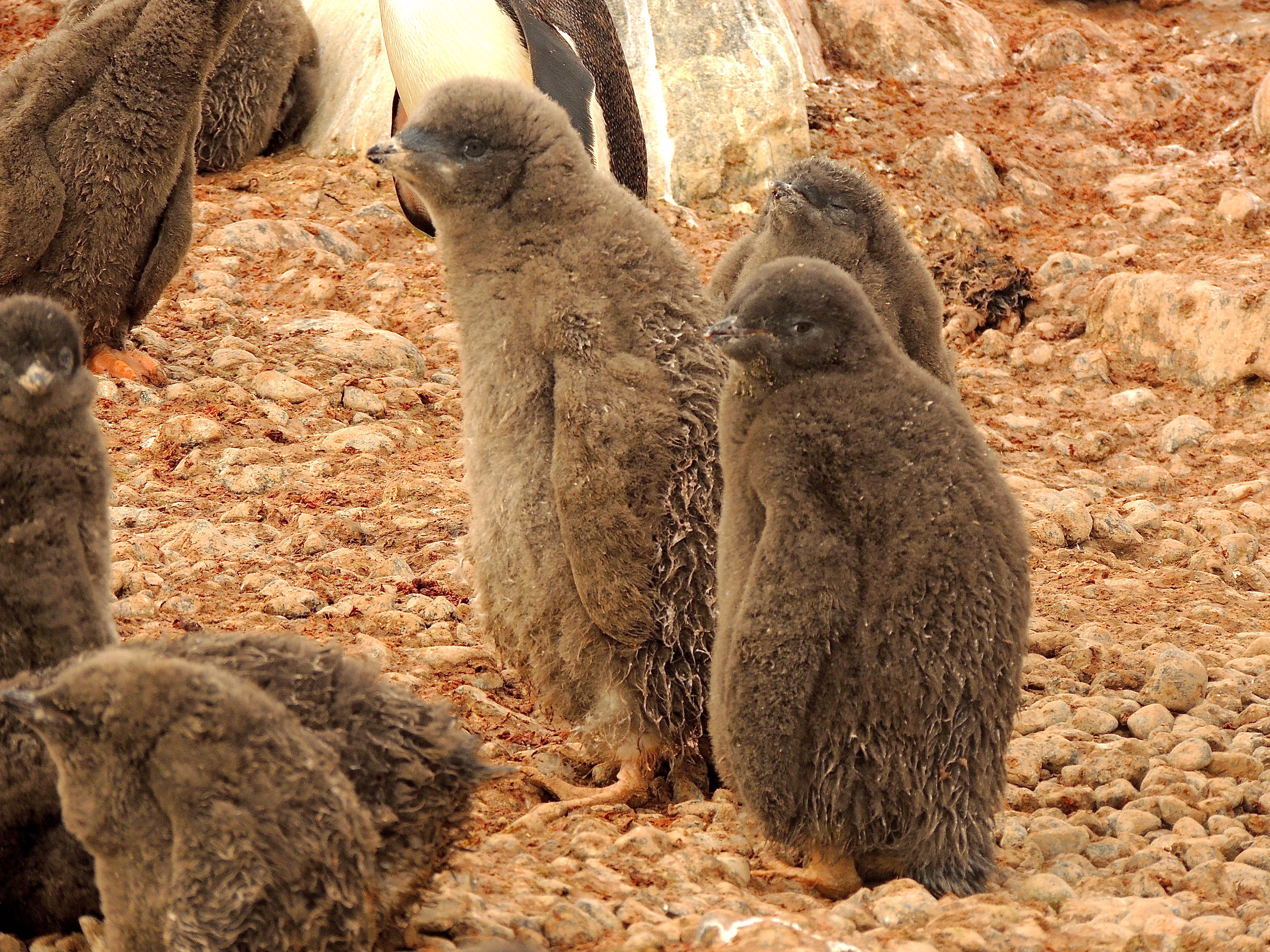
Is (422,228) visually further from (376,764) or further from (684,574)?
(376,764)

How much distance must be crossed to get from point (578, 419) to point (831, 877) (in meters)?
1.41

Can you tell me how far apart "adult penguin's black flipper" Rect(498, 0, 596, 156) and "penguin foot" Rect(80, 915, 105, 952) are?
17.1 feet

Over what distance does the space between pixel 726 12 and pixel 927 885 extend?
8.11 metres

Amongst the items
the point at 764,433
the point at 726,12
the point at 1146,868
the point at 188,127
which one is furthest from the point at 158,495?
the point at 726,12

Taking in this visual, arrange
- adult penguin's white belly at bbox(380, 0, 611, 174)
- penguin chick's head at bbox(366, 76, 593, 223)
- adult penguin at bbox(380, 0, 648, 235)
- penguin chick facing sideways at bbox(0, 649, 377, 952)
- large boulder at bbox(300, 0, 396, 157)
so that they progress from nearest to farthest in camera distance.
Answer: penguin chick facing sideways at bbox(0, 649, 377, 952), penguin chick's head at bbox(366, 76, 593, 223), adult penguin at bbox(380, 0, 648, 235), adult penguin's white belly at bbox(380, 0, 611, 174), large boulder at bbox(300, 0, 396, 157)

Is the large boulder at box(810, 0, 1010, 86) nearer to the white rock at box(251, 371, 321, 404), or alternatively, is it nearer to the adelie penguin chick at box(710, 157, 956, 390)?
the white rock at box(251, 371, 321, 404)

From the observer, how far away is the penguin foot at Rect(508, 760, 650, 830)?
426 cm

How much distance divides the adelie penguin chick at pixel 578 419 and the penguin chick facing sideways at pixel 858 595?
1.78 ft

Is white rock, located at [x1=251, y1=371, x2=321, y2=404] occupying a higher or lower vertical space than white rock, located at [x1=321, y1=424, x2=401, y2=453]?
higher

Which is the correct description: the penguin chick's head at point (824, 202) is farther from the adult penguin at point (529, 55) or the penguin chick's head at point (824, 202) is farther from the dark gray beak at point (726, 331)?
the adult penguin at point (529, 55)

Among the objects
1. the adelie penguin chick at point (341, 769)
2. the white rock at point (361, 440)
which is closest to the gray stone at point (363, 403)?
the white rock at point (361, 440)

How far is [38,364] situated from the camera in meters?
3.26

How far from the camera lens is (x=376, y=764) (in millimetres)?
2877

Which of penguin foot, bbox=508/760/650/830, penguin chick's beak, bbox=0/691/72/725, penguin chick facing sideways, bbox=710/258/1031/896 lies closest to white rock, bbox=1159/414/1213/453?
penguin foot, bbox=508/760/650/830
